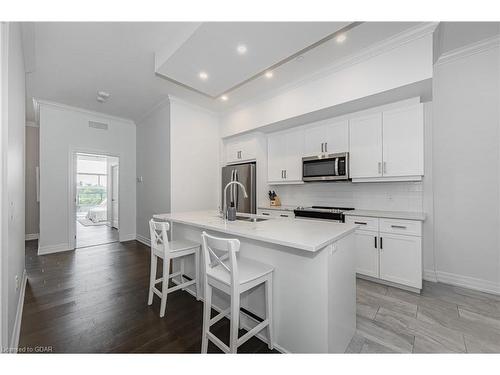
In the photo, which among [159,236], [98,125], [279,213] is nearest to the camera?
[159,236]

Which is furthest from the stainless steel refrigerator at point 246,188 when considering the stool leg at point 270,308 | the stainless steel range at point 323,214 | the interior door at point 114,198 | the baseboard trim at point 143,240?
the interior door at point 114,198

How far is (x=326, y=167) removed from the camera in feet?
10.6

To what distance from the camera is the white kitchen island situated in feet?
4.41

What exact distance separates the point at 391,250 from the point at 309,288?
173 cm

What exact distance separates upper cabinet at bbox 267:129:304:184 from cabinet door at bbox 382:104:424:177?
4.13ft

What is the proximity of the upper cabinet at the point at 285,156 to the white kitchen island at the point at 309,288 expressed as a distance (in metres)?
2.11

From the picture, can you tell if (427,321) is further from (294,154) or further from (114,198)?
(114,198)

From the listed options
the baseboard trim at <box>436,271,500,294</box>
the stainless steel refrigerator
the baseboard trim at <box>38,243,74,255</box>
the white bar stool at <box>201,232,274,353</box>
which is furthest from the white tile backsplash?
the baseboard trim at <box>38,243,74,255</box>

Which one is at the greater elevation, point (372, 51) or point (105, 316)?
point (372, 51)

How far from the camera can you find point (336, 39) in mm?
2293

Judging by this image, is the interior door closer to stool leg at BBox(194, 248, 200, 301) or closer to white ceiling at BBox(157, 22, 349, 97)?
white ceiling at BBox(157, 22, 349, 97)

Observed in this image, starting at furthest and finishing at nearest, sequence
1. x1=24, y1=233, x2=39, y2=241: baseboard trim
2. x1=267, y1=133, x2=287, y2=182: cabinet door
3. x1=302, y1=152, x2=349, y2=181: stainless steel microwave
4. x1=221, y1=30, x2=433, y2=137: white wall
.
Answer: x1=24, y1=233, x2=39, y2=241: baseboard trim, x1=267, y1=133, x2=287, y2=182: cabinet door, x1=302, y1=152, x2=349, y2=181: stainless steel microwave, x1=221, y1=30, x2=433, y2=137: white wall

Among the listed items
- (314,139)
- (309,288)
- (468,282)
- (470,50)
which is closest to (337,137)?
(314,139)
